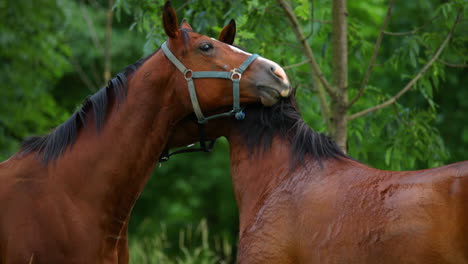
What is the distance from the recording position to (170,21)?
349 cm

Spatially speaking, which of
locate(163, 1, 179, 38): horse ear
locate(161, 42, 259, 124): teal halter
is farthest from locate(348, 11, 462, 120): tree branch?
locate(163, 1, 179, 38): horse ear

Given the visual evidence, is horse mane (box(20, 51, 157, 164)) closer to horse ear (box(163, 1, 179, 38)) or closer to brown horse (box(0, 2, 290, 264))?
brown horse (box(0, 2, 290, 264))

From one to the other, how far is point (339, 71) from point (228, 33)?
1.54m

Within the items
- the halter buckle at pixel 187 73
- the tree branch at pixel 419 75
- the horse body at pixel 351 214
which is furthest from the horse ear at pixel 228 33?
the tree branch at pixel 419 75

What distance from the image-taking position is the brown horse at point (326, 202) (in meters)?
2.46

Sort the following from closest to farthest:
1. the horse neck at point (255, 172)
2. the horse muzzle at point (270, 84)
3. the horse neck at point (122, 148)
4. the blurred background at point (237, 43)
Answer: the horse neck at point (255, 172) → the horse muzzle at point (270, 84) → the horse neck at point (122, 148) → the blurred background at point (237, 43)

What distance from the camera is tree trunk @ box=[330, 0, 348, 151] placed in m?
4.85

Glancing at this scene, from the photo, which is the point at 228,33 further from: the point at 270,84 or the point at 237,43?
the point at 237,43

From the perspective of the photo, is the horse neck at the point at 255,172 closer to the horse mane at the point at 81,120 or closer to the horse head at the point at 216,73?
the horse head at the point at 216,73

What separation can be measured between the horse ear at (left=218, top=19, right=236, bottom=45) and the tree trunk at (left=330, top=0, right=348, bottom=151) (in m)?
1.44

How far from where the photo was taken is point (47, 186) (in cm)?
355

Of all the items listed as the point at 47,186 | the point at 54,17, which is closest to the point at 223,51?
the point at 47,186

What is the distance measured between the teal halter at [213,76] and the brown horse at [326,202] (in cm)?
9

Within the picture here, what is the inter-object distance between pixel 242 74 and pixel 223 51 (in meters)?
0.20
